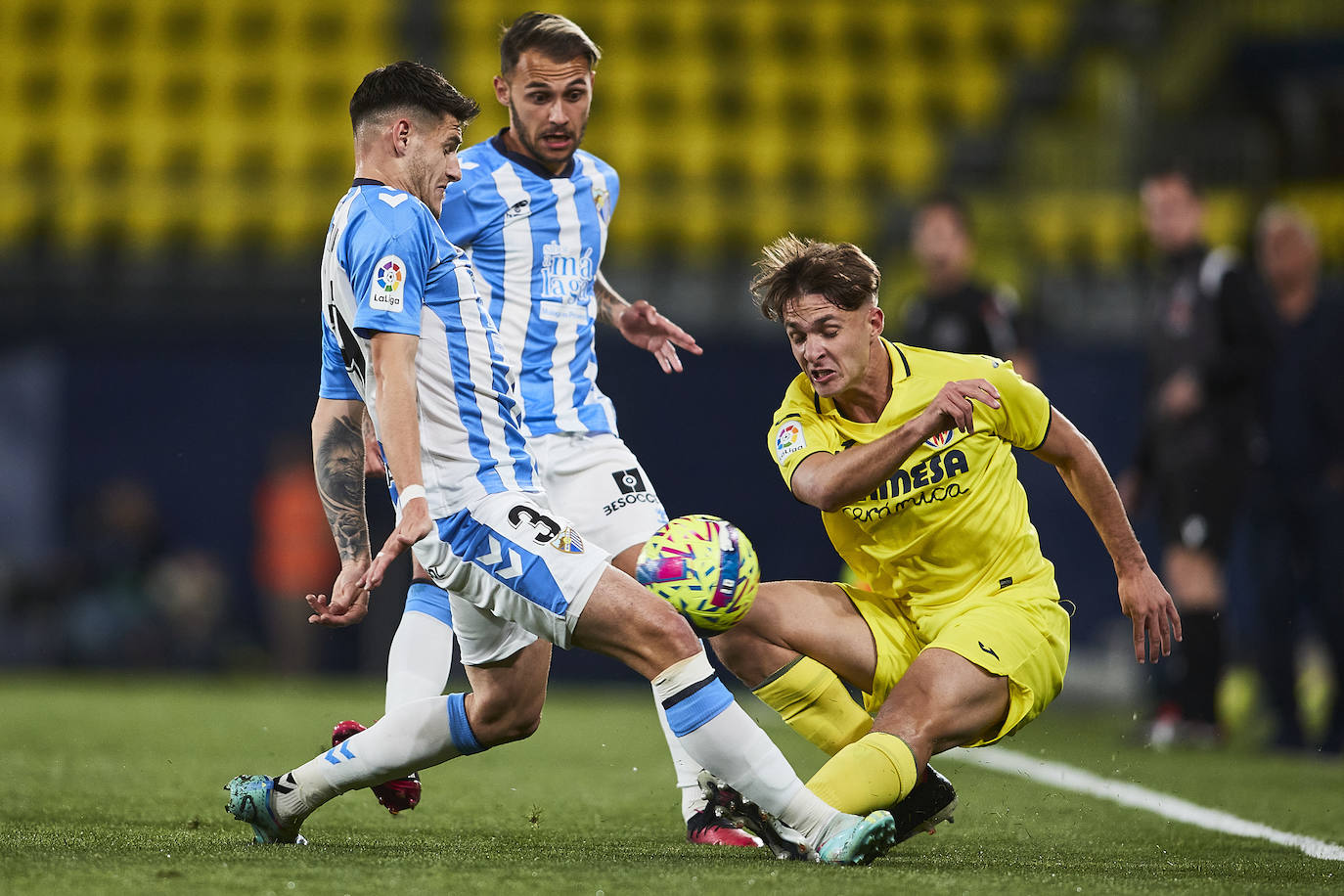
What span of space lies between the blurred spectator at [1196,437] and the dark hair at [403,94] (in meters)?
4.25

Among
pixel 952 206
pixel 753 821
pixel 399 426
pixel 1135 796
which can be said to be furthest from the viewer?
pixel 952 206

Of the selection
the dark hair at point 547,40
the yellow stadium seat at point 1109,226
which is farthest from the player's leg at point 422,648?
the yellow stadium seat at point 1109,226

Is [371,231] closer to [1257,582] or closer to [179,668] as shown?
[1257,582]

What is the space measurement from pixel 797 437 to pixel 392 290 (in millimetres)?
1148

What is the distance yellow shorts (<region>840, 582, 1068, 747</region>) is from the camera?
4.10 meters

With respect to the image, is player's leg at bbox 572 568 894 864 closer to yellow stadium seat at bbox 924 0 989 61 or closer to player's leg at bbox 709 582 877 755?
player's leg at bbox 709 582 877 755

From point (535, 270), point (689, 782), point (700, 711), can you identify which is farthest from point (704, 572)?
point (535, 270)

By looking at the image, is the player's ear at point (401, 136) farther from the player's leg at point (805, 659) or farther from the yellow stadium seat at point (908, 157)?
the yellow stadium seat at point (908, 157)

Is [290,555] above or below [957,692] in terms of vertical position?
below

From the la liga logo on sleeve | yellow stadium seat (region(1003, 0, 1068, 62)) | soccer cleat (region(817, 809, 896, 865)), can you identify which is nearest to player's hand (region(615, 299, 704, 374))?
the la liga logo on sleeve

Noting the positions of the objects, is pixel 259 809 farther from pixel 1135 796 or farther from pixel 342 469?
pixel 1135 796

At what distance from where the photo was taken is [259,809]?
3955 millimetres

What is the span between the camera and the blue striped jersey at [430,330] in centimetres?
363

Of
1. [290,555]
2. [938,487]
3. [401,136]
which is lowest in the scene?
[290,555]
